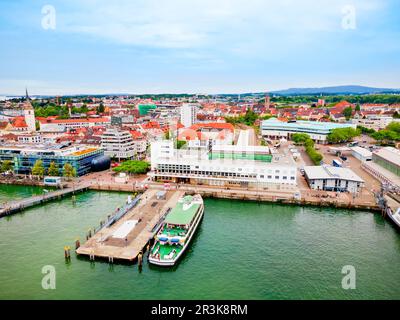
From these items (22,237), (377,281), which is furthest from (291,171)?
(22,237)

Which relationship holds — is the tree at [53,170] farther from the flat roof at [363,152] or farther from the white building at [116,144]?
the flat roof at [363,152]

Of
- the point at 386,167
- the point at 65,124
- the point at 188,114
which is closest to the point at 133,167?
the point at 386,167

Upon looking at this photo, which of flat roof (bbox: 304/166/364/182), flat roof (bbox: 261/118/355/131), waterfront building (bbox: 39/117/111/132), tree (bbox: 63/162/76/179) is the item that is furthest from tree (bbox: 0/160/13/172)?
flat roof (bbox: 261/118/355/131)

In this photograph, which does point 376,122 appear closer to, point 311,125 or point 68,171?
point 311,125

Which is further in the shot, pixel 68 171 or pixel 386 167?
pixel 386 167

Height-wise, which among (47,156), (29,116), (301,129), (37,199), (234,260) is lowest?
(234,260)
